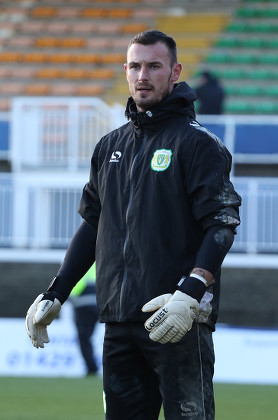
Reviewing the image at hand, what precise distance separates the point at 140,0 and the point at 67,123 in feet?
30.8

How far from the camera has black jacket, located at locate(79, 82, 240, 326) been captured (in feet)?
15.1

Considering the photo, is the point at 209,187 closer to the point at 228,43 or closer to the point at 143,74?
the point at 143,74

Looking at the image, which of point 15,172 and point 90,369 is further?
point 15,172

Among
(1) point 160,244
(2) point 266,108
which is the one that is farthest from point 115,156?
(2) point 266,108

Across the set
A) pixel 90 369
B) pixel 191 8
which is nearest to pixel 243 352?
pixel 90 369

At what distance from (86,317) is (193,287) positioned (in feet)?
32.0

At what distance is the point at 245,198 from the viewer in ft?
54.3

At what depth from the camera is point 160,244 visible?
15.1 ft

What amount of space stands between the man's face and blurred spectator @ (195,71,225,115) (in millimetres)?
13239

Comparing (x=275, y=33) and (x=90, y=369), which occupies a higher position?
(x=275, y=33)

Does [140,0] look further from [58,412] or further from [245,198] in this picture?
[58,412]

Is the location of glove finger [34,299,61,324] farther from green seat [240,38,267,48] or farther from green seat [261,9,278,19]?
green seat [261,9,278,19]

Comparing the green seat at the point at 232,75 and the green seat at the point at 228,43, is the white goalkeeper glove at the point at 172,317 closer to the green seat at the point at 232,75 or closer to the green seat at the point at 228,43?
the green seat at the point at 232,75

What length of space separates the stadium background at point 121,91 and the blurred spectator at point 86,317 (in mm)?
1189
